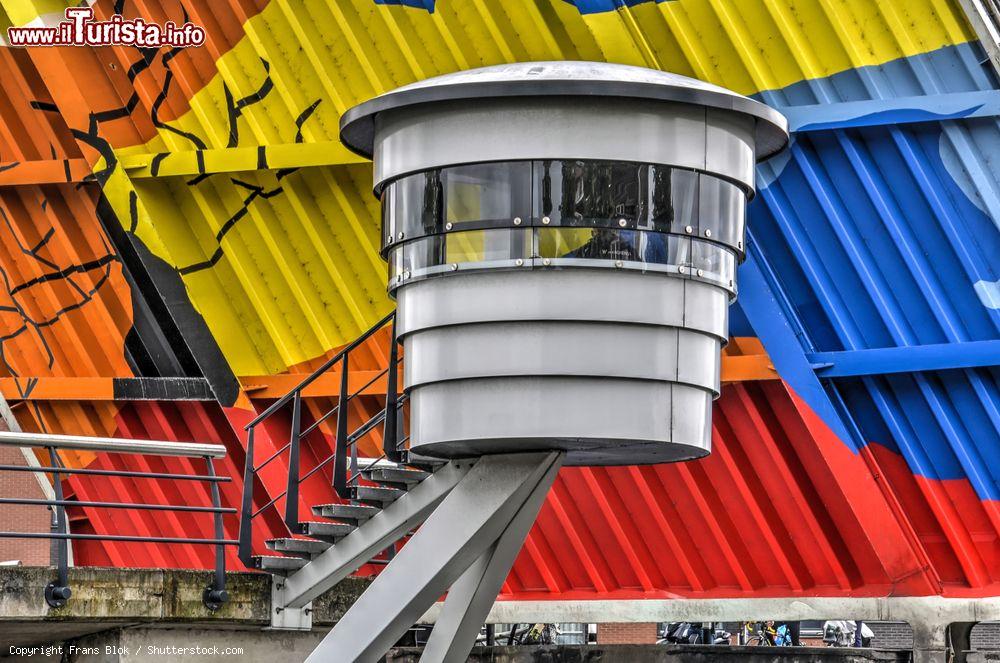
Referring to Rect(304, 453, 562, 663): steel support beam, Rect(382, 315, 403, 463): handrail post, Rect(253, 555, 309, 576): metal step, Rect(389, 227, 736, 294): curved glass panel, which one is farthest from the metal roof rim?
Rect(253, 555, 309, 576): metal step

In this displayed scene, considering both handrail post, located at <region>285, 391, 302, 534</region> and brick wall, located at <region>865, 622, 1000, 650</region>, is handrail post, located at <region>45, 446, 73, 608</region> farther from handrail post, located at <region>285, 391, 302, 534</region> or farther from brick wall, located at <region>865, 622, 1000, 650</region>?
brick wall, located at <region>865, 622, 1000, 650</region>

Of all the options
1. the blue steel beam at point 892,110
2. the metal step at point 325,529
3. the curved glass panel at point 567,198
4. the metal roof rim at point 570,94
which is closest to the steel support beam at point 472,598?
the metal step at point 325,529

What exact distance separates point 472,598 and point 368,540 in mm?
1475

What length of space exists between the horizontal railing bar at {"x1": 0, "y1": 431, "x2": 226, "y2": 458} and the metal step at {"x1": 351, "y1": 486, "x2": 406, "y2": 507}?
4.06ft

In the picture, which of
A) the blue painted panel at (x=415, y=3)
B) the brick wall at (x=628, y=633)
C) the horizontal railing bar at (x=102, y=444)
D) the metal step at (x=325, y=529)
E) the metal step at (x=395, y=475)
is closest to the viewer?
the horizontal railing bar at (x=102, y=444)

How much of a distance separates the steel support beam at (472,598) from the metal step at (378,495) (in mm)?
1102

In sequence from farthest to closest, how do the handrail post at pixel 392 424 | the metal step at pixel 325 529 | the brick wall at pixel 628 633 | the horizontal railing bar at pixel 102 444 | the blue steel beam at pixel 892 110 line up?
the brick wall at pixel 628 633, the metal step at pixel 325 529, the blue steel beam at pixel 892 110, the horizontal railing bar at pixel 102 444, the handrail post at pixel 392 424

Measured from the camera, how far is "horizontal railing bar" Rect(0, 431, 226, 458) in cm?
1082

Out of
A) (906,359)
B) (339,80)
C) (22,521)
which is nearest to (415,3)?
(339,80)

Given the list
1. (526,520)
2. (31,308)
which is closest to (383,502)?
(526,520)

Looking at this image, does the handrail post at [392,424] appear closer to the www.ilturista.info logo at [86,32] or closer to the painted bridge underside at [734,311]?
the painted bridge underside at [734,311]

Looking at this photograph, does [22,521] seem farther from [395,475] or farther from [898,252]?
[898,252]

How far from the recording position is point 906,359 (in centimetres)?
1189

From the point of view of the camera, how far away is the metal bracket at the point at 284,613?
1201 cm
